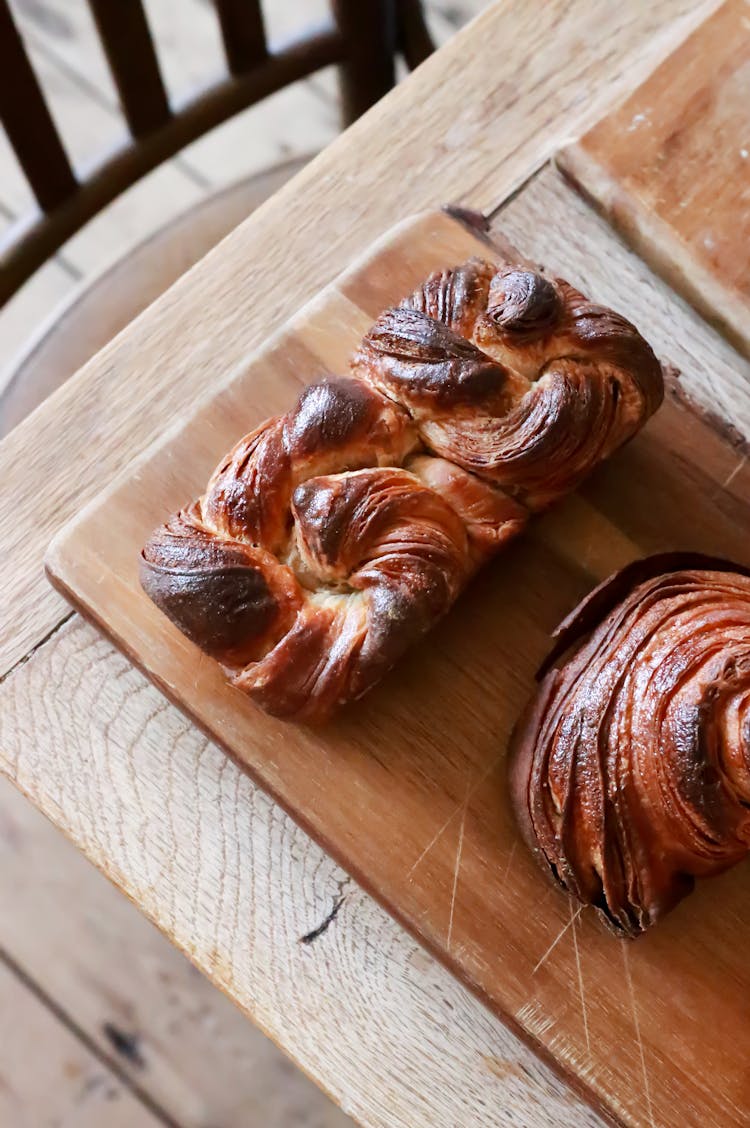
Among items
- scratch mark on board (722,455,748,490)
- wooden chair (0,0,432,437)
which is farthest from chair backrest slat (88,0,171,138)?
scratch mark on board (722,455,748,490)

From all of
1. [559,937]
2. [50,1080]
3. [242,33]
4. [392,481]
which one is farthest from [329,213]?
[50,1080]

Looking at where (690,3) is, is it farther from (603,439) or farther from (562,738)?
(562,738)

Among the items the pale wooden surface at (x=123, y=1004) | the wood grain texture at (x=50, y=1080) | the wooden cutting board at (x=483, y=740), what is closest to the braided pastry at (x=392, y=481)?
the wooden cutting board at (x=483, y=740)

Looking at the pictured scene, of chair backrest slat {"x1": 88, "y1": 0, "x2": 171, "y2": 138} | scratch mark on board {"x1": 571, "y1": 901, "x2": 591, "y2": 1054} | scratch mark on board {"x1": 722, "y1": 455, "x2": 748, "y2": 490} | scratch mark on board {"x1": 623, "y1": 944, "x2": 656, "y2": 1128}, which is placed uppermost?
chair backrest slat {"x1": 88, "y1": 0, "x2": 171, "y2": 138}

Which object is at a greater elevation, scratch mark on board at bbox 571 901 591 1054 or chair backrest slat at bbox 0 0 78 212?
chair backrest slat at bbox 0 0 78 212

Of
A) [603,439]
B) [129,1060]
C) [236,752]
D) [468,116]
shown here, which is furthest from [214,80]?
[129,1060]

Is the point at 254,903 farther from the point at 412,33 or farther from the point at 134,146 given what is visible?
the point at 412,33

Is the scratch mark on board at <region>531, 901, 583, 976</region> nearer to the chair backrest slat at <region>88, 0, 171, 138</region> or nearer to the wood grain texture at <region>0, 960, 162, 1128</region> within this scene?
the wood grain texture at <region>0, 960, 162, 1128</region>
